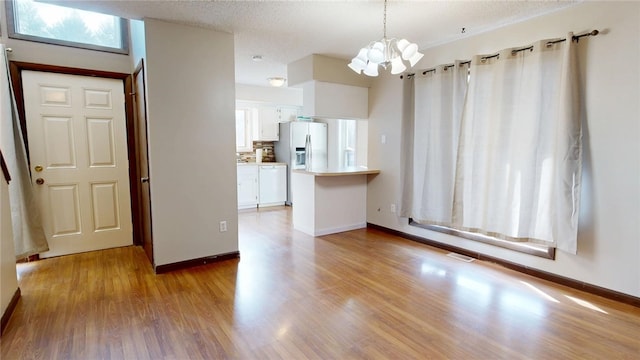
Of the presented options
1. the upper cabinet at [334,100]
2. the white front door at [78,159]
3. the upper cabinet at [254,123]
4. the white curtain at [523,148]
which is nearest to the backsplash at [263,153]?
the upper cabinet at [254,123]

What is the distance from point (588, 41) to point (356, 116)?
262cm

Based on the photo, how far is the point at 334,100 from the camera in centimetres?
445

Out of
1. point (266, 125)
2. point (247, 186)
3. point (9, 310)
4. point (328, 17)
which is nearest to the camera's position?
point (9, 310)

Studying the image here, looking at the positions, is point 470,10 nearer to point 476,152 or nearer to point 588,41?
point 588,41

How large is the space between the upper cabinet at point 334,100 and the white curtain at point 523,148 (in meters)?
1.61

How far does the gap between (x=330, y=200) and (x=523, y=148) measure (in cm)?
238

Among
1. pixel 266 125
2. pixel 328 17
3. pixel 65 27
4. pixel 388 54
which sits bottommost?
pixel 266 125

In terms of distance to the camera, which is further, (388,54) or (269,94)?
(269,94)

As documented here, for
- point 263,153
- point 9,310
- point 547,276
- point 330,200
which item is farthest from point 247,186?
point 547,276

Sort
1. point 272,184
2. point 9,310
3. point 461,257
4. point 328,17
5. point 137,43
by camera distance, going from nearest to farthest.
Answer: point 9,310 → point 328,17 → point 137,43 → point 461,257 → point 272,184

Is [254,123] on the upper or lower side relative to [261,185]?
upper

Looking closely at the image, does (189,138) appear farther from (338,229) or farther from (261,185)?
(261,185)

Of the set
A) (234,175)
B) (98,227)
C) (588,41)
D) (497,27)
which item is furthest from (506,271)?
(98,227)

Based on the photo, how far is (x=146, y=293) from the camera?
8.86ft
